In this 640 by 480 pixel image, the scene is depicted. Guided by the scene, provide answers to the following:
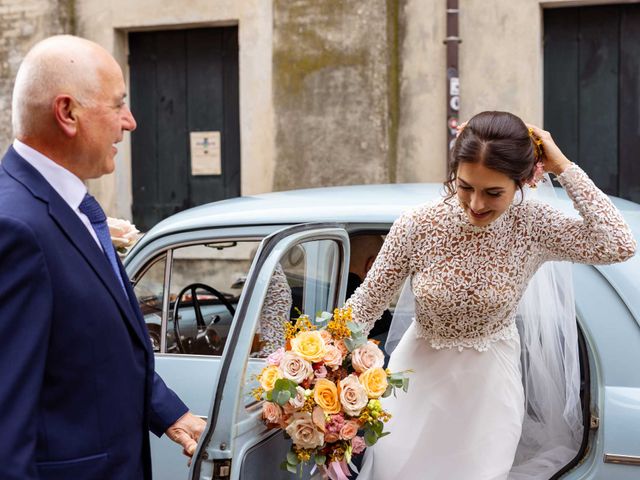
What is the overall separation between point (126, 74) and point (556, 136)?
16.2ft

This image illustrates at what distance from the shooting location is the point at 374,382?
236cm

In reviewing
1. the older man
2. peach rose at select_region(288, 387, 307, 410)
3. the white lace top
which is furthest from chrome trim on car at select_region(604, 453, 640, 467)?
the older man

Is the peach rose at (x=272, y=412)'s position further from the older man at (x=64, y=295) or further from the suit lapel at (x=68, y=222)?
the suit lapel at (x=68, y=222)

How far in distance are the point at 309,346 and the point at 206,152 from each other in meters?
7.17

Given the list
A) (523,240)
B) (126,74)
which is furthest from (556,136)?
(523,240)

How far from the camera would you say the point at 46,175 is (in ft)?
5.93

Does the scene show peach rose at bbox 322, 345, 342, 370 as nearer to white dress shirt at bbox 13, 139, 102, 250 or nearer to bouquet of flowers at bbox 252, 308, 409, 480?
bouquet of flowers at bbox 252, 308, 409, 480

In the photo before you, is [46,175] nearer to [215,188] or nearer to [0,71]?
[215,188]

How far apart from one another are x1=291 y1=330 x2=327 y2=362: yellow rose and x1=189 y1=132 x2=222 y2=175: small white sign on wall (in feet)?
23.1

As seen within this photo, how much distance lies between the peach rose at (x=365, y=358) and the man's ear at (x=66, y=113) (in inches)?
42.7

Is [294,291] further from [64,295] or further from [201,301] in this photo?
[64,295]

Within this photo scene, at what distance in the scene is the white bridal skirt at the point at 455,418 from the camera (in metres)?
2.75

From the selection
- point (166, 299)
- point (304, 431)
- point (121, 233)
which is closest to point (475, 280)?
point (304, 431)

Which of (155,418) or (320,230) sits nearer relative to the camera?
(155,418)
